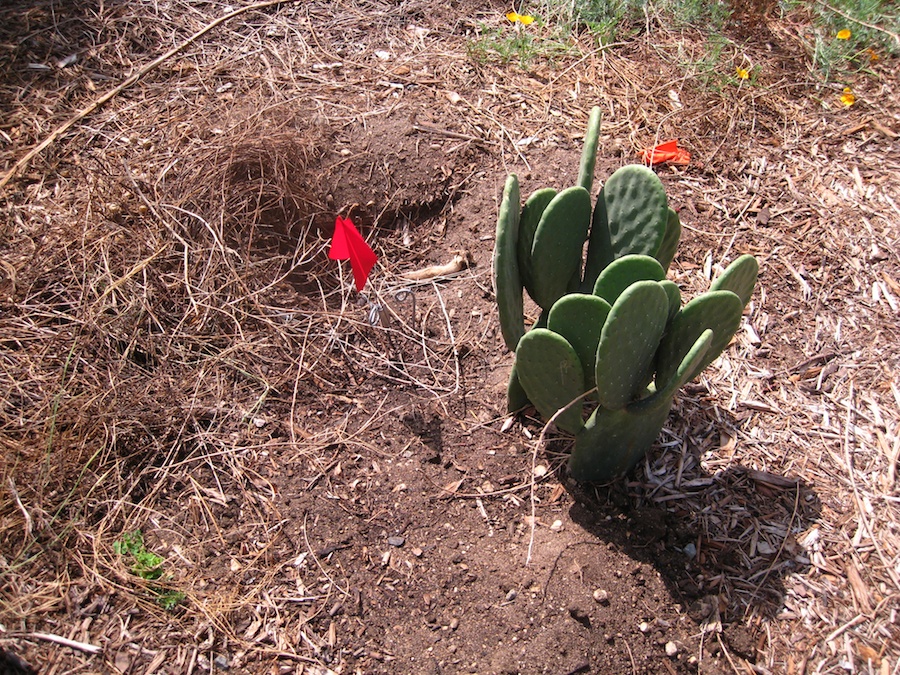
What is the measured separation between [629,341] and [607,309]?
9 cm

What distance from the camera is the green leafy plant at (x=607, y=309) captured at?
1.58 m

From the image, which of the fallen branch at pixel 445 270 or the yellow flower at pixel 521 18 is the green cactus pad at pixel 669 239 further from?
the yellow flower at pixel 521 18

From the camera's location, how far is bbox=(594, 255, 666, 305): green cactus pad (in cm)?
159

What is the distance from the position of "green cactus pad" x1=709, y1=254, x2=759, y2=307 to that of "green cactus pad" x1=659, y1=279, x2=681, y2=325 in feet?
0.26

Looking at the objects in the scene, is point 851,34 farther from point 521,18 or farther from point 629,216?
point 629,216

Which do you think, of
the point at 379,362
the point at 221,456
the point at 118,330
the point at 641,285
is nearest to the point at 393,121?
the point at 379,362

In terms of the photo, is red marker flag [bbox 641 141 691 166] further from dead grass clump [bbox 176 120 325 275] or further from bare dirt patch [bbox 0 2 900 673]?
dead grass clump [bbox 176 120 325 275]

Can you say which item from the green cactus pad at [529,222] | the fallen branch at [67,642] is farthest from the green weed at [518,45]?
the fallen branch at [67,642]

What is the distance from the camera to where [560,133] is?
291cm

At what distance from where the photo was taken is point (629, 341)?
5.11 feet

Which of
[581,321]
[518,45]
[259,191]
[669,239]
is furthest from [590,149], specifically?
[518,45]

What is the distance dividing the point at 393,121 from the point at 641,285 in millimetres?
1723

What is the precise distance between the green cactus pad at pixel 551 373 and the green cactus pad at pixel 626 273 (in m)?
0.16

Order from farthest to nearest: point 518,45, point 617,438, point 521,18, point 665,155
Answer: point 521,18, point 518,45, point 665,155, point 617,438
